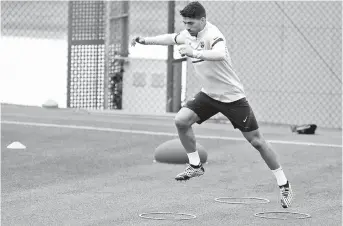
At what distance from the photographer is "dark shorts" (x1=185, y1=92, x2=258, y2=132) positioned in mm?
10336

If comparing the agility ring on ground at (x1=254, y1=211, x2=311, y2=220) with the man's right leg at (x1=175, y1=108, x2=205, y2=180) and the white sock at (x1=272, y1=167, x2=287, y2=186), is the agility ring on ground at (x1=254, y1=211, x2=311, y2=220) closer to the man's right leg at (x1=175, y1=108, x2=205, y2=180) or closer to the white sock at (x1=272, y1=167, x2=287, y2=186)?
the white sock at (x1=272, y1=167, x2=287, y2=186)

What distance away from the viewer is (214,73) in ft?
33.7

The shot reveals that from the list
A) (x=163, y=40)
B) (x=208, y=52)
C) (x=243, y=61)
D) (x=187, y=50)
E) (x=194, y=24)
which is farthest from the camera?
(x=243, y=61)

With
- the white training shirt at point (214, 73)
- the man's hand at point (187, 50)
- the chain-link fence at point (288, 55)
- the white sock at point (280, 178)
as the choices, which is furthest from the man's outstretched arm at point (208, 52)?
the chain-link fence at point (288, 55)

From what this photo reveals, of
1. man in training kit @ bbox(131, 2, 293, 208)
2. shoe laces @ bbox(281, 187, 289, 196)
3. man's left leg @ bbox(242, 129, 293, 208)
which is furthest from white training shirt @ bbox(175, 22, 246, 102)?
shoe laces @ bbox(281, 187, 289, 196)

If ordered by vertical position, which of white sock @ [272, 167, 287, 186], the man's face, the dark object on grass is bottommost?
the dark object on grass

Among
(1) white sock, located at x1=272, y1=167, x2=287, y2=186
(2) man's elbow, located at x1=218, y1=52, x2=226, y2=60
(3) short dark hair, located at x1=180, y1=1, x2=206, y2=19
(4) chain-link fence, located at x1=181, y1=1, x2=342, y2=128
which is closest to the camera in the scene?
(2) man's elbow, located at x1=218, y1=52, x2=226, y2=60

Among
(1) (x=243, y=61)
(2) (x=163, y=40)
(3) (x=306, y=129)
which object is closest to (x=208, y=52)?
(2) (x=163, y=40)

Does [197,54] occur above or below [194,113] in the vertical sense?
above

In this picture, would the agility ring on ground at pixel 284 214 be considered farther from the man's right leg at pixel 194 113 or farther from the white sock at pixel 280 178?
the man's right leg at pixel 194 113

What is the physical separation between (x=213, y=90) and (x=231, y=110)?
0.96ft

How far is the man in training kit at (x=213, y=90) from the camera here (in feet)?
33.3

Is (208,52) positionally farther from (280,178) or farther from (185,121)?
(280,178)

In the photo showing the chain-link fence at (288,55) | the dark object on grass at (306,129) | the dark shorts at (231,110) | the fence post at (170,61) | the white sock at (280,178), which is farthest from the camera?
the fence post at (170,61)
